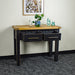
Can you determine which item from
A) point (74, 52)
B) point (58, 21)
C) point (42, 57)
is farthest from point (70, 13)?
point (42, 57)

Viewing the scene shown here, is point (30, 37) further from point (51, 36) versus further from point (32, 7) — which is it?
point (32, 7)

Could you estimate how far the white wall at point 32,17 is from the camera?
11.2ft

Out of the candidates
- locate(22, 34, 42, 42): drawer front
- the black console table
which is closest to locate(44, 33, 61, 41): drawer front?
the black console table

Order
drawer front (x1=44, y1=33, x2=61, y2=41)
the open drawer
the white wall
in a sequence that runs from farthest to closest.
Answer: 1. the white wall
2. drawer front (x1=44, y1=33, x2=61, y2=41)
3. the open drawer

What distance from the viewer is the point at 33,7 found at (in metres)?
3.55

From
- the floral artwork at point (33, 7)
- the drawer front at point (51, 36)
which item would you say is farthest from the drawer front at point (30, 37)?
the floral artwork at point (33, 7)

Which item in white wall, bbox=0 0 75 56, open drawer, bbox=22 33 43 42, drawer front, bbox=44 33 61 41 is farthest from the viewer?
white wall, bbox=0 0 75 56

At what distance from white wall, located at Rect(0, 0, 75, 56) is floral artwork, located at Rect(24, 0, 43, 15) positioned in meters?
0.10

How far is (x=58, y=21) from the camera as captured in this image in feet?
12.4

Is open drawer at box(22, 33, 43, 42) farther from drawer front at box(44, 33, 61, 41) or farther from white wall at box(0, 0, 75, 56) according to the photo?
white wall at box(0, 0, 75, 56)

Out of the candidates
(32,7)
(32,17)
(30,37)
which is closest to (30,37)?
Result: (30,37)

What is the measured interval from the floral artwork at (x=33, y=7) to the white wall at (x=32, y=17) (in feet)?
0.33

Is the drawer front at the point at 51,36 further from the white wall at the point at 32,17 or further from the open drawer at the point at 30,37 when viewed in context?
the white wall at the point at 32,17

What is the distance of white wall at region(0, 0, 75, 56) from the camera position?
135 inches
